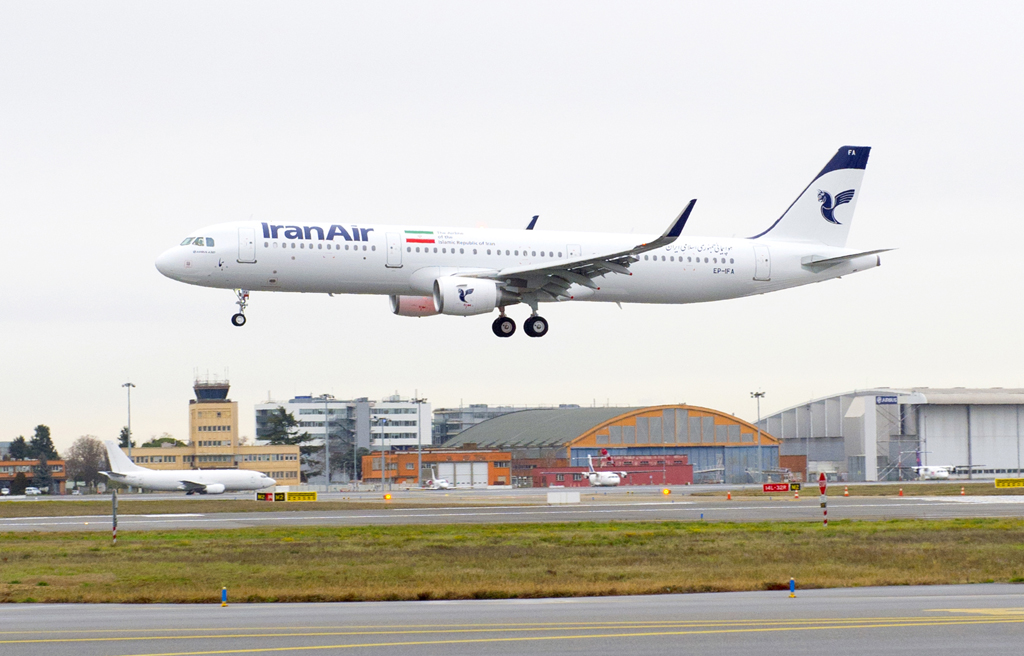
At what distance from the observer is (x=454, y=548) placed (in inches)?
1618

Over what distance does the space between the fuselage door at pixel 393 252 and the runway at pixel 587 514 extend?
1295cm

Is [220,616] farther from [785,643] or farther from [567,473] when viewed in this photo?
[567,473]

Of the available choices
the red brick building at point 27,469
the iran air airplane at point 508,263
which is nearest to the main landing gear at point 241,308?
the iran air airplane at point 508,263

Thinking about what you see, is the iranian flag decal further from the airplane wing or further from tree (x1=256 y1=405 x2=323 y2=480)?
tree (x1=256 y1=405 x2=323 y2=480)

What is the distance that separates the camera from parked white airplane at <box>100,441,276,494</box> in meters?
108

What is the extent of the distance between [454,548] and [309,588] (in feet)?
40.0

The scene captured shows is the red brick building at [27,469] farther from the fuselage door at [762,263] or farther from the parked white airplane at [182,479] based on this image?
the fuselage door at [762,263]

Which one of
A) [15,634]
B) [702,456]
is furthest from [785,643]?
[702,456]

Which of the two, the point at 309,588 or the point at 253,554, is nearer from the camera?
the point at 309,588

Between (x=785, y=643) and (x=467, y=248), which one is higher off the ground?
(x=467, y=248)

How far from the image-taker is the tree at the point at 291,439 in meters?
187

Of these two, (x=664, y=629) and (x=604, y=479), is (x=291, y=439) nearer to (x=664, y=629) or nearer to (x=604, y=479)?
(x=604, y=479)

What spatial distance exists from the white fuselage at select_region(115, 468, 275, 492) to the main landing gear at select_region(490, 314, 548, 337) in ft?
207

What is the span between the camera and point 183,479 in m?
109
